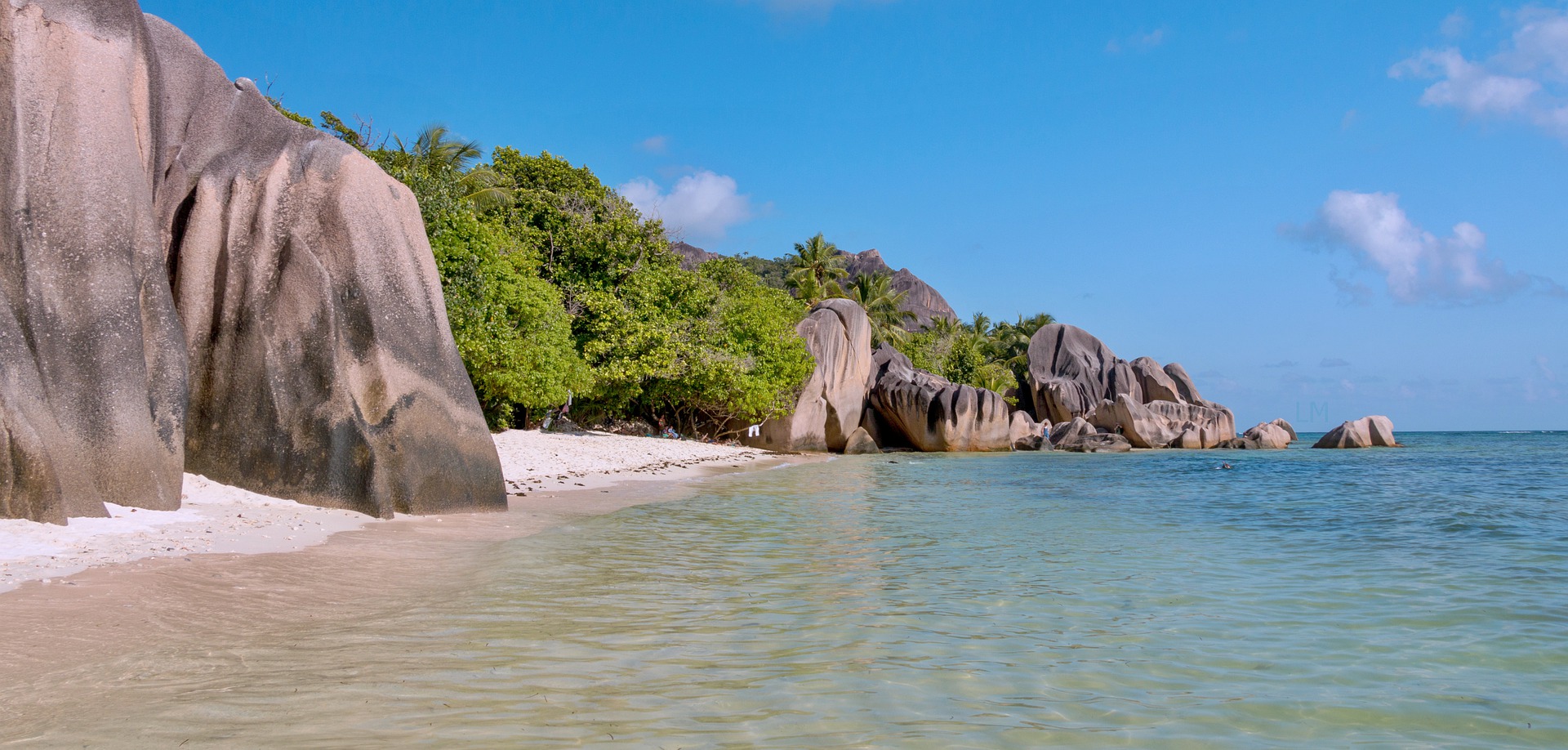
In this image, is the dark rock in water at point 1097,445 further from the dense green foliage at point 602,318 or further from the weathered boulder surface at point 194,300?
the weathered boulder surface at point 194,300

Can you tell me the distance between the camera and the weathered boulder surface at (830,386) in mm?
35312

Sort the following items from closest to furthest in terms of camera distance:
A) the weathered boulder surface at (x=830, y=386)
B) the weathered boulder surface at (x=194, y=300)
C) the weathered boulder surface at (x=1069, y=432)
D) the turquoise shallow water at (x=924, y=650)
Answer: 1. the turquoise shallow water at (x=924, y=650)
2. the weathered boulder surface at (x=194, y=300)
3. the weathered boulder surface at (x=830, y=386)
4. the weathered boulder surface at (x=1069, y=432)

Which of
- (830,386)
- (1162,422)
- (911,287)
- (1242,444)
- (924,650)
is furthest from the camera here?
(911,287)

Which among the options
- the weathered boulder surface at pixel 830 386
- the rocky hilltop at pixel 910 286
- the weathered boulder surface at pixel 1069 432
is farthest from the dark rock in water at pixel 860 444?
the rocky hilltop at pixel 910 286

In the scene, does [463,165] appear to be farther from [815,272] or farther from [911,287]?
[911,287]

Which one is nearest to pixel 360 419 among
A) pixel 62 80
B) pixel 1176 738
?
pixel 62 80

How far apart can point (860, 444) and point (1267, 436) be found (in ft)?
82.5

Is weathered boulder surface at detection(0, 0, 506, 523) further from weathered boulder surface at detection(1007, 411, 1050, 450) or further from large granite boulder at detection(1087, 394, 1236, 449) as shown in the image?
large granite boulder at detection(1087, 394, 1236, 449)

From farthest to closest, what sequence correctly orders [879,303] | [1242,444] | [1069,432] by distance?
[879,303], [1242,444], [1069,432]

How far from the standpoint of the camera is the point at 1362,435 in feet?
159

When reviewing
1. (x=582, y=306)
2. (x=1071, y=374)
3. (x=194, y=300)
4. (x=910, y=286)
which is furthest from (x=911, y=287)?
(x=194, y=300)

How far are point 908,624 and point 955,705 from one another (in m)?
1.56

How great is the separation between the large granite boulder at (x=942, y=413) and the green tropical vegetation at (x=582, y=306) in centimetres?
573

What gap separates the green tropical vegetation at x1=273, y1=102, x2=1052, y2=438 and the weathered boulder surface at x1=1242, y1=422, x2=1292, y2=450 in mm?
26725
